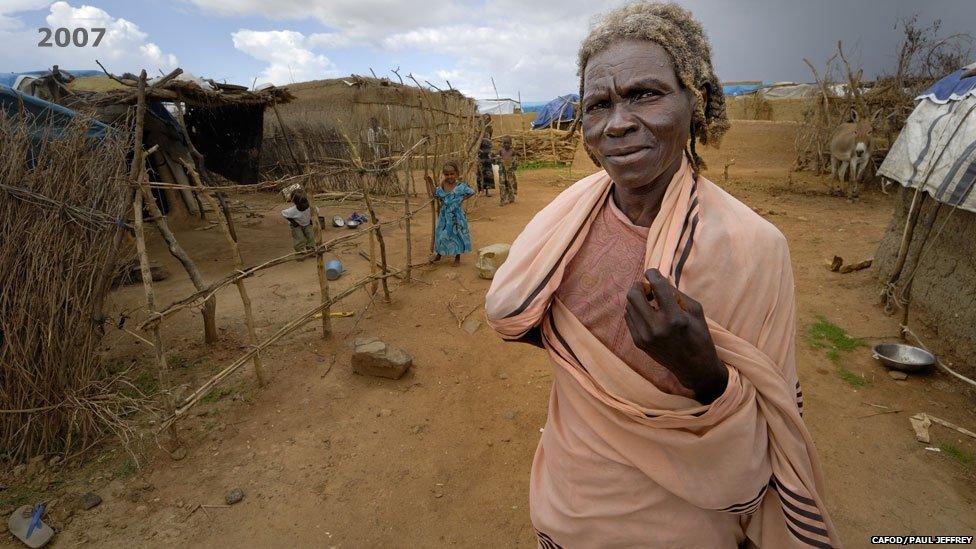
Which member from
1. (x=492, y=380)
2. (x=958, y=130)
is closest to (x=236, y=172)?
(x=492, y=380)

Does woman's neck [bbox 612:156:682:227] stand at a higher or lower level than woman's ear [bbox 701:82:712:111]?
lower

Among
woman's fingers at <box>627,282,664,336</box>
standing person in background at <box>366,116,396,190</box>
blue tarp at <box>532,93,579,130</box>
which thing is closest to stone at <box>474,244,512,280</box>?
woman's fingers at <box>627,282,664,336</box>

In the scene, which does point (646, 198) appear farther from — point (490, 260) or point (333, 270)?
point (333, 270)

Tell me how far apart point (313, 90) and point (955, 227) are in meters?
15.2

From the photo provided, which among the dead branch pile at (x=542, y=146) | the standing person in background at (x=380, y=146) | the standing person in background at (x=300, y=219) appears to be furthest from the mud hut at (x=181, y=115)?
Answer: the dead branch pile at (x=542, y=146)

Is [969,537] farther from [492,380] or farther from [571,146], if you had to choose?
[571,146]

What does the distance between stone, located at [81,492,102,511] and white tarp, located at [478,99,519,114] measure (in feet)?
73.3

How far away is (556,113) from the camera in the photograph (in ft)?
68.7

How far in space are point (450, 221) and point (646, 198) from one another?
594 cm

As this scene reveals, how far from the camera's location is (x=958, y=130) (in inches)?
164

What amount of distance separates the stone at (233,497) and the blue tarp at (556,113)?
19.0 meters

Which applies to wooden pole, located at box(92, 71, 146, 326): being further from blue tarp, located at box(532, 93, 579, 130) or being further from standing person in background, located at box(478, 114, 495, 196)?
blue tarp, located at box(532, 93, 579, 130)

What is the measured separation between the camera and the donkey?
1008 centimetres

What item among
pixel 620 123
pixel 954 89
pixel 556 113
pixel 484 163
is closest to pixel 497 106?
pixel 556 113
